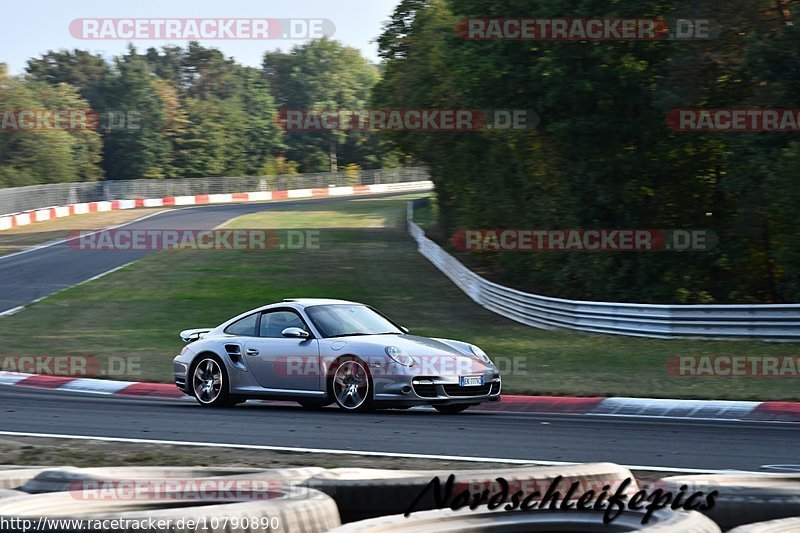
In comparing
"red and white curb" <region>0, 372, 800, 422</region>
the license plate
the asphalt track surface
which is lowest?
"red and white curb" <region>0, 372, 800, 422</region>

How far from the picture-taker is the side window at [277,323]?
1295cm

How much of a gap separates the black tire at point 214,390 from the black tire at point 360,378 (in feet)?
4.39

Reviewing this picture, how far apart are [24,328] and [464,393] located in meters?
13.1

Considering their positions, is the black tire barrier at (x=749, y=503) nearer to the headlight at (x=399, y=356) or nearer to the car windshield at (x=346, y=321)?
the headlight at (x=399, y=356)

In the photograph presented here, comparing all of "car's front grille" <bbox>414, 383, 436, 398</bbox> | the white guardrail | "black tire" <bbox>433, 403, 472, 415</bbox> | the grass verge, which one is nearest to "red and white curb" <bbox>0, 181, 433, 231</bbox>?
the grass verge

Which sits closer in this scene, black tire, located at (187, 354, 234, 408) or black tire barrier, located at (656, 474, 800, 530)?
black tire barrier, located at (656, 474, 800, 530)

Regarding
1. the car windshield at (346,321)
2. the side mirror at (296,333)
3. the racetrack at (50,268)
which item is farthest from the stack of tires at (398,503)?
the racetrack at (50,268)

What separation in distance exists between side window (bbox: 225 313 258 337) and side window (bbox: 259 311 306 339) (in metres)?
0.12

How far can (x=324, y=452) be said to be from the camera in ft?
31.3

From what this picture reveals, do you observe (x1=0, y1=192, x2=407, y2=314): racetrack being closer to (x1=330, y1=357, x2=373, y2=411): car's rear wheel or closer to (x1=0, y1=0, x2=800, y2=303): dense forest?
(x1=0, y1=0, x2=800, y2=303): dense forest

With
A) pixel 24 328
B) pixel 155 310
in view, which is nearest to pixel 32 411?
pixel 24 328

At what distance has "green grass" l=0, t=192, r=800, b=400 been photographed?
1536 centimetres

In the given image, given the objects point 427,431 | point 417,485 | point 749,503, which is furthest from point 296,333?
point 749,503

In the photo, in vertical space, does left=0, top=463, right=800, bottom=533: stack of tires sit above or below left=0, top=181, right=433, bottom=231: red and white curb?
below
